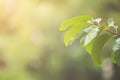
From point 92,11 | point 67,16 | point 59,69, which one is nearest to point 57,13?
point 67,16

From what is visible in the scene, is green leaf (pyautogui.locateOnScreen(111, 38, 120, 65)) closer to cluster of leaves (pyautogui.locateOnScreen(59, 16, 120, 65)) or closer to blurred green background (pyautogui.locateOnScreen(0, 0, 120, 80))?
cluster of leaves (pyautogui.locateOnScreen(59, 16, 120, 65))

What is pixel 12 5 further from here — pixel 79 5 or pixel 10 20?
pixel 79 5

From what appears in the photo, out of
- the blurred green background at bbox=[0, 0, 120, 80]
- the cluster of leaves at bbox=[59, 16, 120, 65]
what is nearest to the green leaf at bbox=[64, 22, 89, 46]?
the cluster of leaves at bbox=[59, 16, 120, 65]

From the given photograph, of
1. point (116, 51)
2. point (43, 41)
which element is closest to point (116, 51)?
point (116, 51)

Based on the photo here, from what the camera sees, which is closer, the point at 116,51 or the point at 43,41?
the point at 116,51

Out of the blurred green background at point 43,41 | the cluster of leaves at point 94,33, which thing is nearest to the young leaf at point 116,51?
the cluster of leaves at point 94,33

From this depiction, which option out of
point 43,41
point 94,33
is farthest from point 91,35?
point 43,41

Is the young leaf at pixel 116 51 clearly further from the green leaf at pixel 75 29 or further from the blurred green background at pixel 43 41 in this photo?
the blurred green background at pixel 43 41

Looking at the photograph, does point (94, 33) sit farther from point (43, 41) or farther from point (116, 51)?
point (43, 41)
